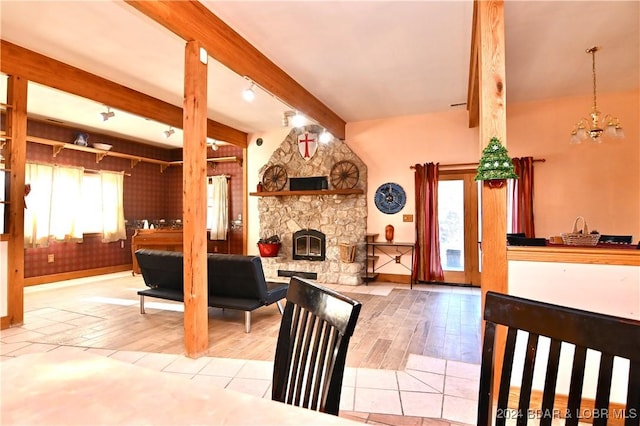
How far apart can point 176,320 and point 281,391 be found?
3.25 metres

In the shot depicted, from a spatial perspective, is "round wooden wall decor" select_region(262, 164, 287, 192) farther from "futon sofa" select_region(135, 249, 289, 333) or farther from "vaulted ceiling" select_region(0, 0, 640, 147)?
"futon sofa" select_region(135, 249, 289, 333)

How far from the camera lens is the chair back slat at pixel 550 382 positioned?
2.34 ft

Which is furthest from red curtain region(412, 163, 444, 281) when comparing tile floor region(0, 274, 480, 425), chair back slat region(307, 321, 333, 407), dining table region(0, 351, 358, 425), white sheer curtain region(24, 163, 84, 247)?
white sheer curtain region(24, 163, 84, 247)

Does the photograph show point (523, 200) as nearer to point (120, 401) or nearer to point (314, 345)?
point (314, 345)

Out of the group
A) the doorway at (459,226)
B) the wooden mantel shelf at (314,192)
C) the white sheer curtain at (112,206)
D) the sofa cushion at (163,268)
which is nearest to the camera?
the sofa cushion at (163,268)

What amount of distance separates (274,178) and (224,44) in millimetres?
4036

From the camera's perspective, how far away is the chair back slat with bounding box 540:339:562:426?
712 mm

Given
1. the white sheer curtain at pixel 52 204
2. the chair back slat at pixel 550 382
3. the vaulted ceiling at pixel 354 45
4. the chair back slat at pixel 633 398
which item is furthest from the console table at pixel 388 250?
the white sheer curtain at pixel 52 204

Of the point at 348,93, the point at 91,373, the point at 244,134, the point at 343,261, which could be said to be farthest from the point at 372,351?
the point at 244,134

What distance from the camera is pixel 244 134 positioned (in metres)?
7.35

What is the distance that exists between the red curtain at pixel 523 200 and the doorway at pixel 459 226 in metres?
0.60

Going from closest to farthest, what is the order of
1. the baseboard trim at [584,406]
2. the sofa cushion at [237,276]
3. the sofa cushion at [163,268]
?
1. the baseboard trim at [584,406]
2. the sofa cushion at [237,276]
3. the sofa cushion at [163,268]

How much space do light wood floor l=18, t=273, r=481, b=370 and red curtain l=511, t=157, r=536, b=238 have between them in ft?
4.30

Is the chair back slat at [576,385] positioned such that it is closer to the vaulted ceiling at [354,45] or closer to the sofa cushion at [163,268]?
the vaulted ceiling at [354,45]
